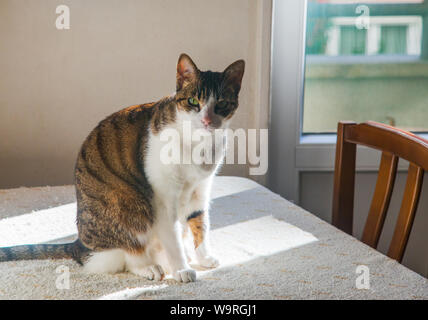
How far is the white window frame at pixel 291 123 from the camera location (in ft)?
5.58

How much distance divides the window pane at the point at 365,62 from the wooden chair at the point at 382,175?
0.58m

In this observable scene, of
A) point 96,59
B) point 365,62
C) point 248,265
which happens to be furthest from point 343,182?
point 96,59

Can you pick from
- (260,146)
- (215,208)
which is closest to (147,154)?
(215,208)

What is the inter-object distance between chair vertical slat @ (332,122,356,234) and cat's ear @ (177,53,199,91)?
536 mm

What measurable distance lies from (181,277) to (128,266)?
0.41ft

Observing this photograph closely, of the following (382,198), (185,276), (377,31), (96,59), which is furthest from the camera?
(377,31)

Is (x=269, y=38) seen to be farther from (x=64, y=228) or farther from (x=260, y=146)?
(x=64, y=228)

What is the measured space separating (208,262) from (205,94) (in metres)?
0.35

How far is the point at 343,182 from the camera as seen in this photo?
4.23ft

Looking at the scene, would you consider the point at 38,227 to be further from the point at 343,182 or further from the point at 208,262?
the point at 343,182

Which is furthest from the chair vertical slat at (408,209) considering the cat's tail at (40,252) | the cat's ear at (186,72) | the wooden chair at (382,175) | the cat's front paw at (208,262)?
the cat's tail at (40,252)

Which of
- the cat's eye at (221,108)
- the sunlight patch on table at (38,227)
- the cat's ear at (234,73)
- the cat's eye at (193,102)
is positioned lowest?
the sunlight patch on table at (38,227)

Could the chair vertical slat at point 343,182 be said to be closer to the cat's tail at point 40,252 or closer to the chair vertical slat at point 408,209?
the chair vertical slat at point 408,209

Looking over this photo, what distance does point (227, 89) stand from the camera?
935 millimetres
